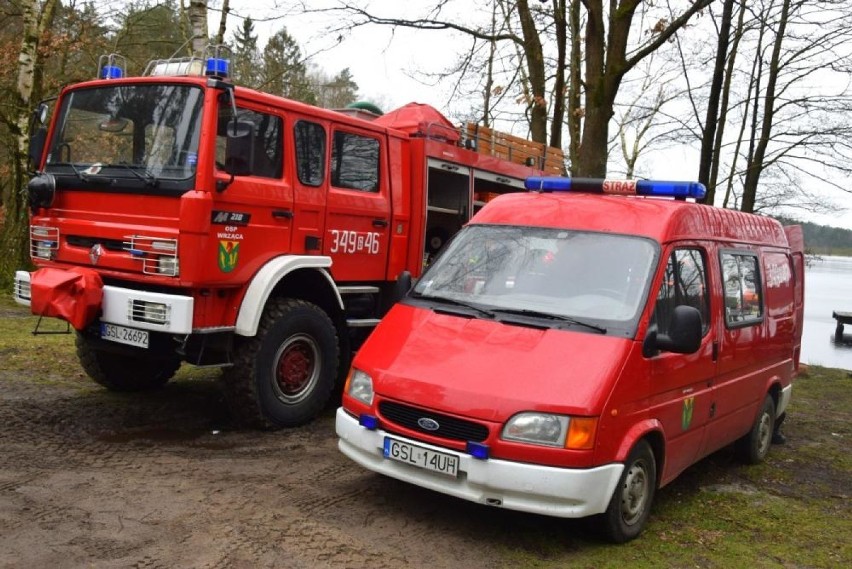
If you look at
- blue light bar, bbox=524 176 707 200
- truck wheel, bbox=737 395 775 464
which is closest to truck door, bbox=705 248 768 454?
truck wheel, bbox=737 395 775 464

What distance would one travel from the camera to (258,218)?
19.8 ft

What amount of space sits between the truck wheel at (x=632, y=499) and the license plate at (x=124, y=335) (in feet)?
11.6

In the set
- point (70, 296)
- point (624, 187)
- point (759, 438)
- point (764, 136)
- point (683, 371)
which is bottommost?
point (759, 438)

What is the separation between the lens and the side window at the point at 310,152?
6.49 metres

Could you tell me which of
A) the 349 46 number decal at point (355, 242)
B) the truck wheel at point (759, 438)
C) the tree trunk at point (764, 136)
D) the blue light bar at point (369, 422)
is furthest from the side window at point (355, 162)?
the tree trunk at point (764, 136)

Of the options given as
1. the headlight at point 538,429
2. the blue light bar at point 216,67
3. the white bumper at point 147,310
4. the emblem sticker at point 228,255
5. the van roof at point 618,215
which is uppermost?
the blue light bar at point 216,67

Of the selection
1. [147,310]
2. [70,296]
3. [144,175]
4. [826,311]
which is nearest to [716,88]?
[144,175]

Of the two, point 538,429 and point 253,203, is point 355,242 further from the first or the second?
point 538,429

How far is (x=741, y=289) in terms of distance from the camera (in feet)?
19.2

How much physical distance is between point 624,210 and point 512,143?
14.6 feet

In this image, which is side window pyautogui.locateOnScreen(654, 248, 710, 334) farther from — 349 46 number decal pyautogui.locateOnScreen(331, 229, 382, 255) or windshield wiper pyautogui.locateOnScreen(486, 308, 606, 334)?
349 46 number decal pyautogui.locateOnScreen(331, 229, 382, 255)

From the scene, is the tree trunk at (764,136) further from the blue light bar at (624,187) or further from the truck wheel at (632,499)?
the truck wheel at (632,499)

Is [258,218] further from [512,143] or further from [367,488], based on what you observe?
[512,143]

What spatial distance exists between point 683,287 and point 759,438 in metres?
2.26
